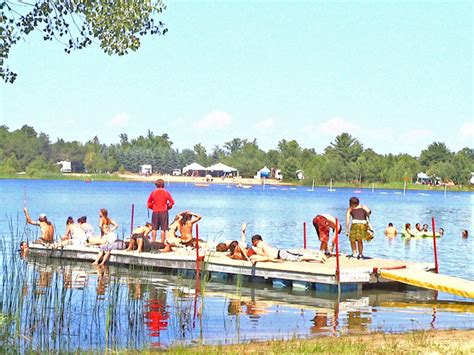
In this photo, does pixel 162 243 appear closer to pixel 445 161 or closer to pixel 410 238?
pixel 410 238

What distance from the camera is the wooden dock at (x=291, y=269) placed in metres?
18.8

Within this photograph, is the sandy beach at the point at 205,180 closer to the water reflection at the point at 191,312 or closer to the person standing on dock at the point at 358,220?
the person standing on dock at the point at 358,220

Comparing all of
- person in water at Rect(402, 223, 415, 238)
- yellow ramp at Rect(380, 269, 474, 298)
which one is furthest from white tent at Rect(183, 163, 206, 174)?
yellow ramp at Rect(380, 269, 474, 298)

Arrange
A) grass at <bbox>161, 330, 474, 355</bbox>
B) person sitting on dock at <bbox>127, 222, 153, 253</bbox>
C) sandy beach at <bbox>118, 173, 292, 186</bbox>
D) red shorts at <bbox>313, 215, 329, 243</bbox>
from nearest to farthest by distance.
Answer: grass at <bbox>161, 330, 474, 355</bbox>, red shorts at <bbox>313, 215, 329, 243</bbox>, person sitting on dock at <bbox>127, 222, 153, 253</bbox>, sandy beach at <bbox>118, 173, 292, 186</bbox>

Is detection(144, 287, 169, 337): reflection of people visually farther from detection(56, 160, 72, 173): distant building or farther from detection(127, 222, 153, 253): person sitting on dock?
detection(56, 160, 72, 173): distant building

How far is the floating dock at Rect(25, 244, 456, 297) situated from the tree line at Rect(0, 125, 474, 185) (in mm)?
127476

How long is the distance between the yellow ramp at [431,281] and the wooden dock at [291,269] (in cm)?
29

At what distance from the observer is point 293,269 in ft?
Answer: 62.8

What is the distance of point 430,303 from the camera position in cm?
1848

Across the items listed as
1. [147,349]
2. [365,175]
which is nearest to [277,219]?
[147,349]

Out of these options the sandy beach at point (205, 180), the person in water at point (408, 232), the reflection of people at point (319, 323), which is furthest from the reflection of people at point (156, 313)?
the sandy beach at point (205, 180)

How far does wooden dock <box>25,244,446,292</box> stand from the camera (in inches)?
739

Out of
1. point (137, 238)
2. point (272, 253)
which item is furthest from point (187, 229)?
point (272, 253)

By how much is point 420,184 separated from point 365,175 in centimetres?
1069
